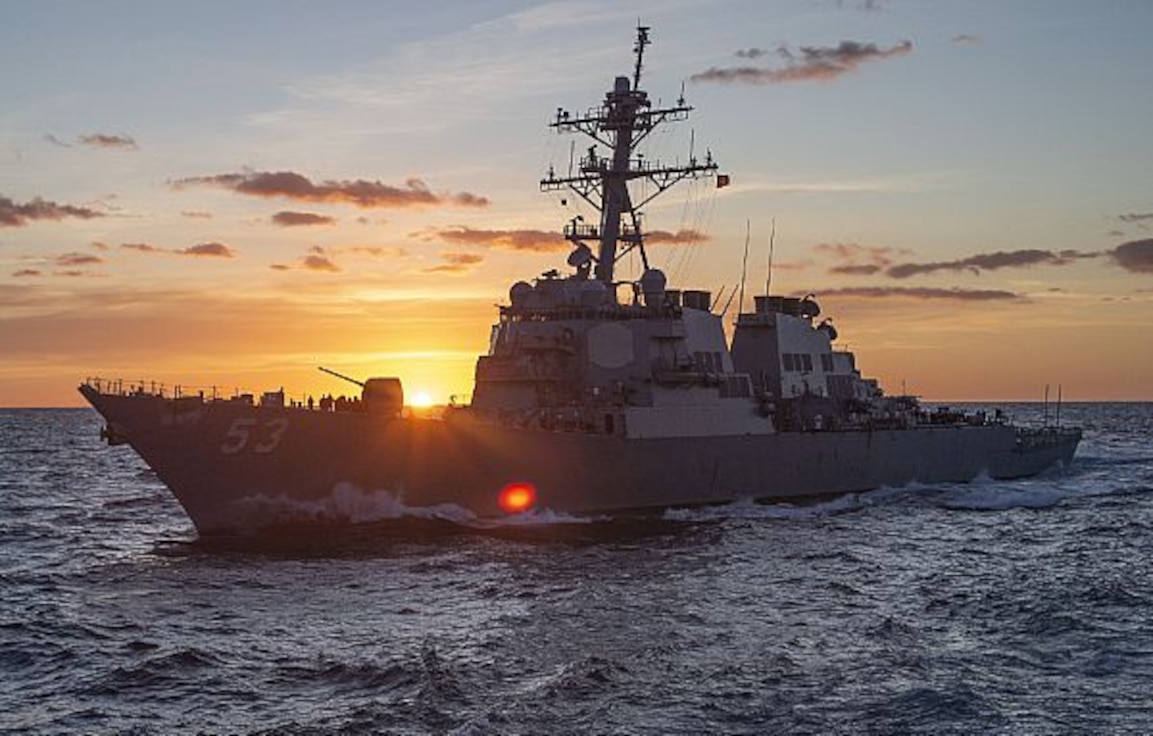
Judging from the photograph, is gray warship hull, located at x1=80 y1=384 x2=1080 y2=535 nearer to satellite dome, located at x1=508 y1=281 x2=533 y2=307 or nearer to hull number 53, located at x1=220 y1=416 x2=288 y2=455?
hull number 53, located at x1=220 y1=416 x2=288 y2=455

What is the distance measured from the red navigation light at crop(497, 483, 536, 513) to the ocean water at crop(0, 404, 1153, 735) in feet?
1.76

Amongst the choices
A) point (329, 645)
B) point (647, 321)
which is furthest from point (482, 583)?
point (647, 321)

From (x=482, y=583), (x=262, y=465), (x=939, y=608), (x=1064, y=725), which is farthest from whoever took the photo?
(x=262, y=465)

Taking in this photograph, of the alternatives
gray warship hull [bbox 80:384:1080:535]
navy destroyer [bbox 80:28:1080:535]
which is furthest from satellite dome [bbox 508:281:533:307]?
gray warship hull [bbox 80:384:1080:535]

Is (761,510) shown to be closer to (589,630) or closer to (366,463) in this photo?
(366,463)

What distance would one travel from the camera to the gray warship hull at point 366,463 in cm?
2686

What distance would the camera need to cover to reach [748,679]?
15.9 m

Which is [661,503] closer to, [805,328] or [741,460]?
[741,460]

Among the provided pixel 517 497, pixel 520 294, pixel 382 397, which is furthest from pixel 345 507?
pixel 520 294

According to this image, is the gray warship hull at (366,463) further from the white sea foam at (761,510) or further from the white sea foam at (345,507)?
the white sea foam at (761,510)

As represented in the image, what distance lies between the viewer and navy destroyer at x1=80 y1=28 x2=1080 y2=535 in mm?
27172

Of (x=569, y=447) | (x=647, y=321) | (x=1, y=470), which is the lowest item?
(x=1, y=470)

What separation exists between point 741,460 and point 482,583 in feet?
45.9

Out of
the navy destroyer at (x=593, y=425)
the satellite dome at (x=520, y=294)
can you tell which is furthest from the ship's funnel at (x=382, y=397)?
the satellite dome at (x=520, y=294)
